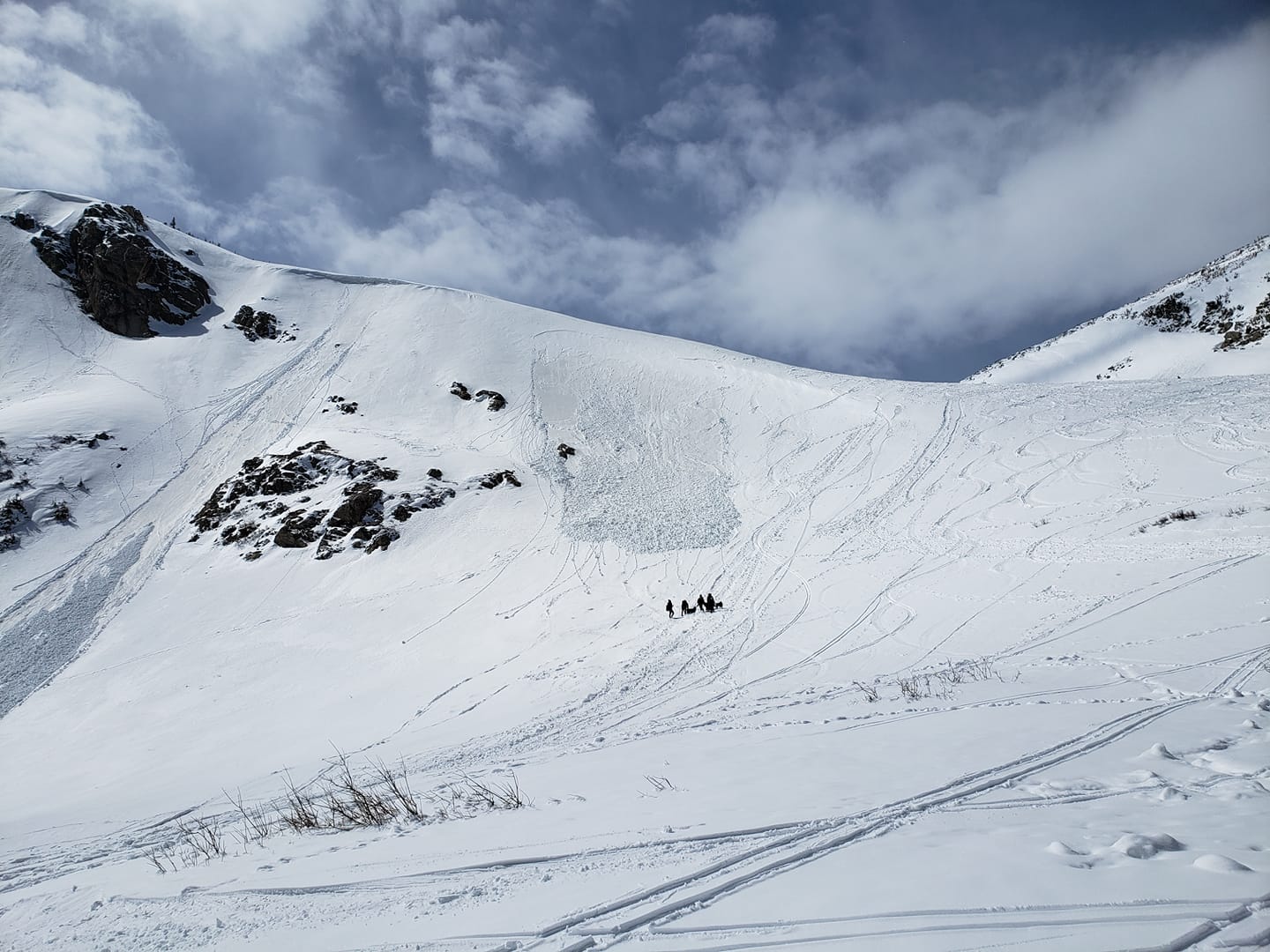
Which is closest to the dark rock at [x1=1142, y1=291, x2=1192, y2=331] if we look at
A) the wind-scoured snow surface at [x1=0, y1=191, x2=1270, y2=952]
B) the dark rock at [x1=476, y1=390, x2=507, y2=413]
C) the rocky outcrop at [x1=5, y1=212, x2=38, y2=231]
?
the wind-scoured snow surface at [x1=0, y1=191, x2=1270, y2=952]

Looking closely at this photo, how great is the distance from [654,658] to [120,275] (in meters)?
60.1

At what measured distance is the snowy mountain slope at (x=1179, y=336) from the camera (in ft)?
171

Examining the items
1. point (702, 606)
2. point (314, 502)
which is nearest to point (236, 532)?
point (314, 502)

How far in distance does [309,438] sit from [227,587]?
11159 millimetres

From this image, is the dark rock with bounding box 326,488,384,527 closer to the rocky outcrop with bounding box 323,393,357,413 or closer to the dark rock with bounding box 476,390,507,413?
the dark rock with bounding box 476,390,507,413

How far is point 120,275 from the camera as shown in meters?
48.4

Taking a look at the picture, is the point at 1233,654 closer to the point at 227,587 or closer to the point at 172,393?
the point at 227,587

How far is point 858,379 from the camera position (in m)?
37.9

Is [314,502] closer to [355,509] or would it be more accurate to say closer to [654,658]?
[355,509]

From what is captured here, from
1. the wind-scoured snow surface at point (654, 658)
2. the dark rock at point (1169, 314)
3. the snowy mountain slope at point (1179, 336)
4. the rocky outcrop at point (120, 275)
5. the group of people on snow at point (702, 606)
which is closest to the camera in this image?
the wind-scoured snow surface at point (654, 658)

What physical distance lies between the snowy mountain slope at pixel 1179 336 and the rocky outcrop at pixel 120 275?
85.5m

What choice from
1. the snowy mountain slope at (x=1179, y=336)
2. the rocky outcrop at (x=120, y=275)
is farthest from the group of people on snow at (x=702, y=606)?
the snowy mountain slope at (x=1179, y=336)

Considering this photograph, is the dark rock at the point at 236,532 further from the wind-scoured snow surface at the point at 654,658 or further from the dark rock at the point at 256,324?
the dark rock at the point at 256,324

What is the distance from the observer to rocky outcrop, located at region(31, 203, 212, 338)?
47.3 m
